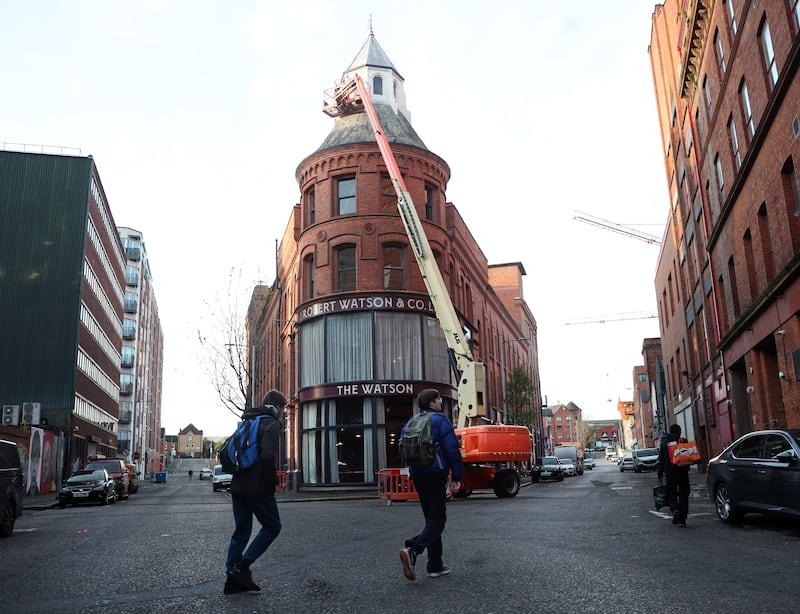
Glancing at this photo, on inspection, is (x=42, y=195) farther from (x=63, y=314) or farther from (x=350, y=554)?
(x=350, y=554)

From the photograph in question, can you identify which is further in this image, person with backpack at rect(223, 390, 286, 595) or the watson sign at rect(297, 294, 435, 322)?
the watson sign at rect(297, 294, 435, 322)

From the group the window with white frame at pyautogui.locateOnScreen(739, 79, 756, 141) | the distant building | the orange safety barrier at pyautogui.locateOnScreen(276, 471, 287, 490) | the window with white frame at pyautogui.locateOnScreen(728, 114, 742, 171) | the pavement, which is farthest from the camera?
the distant building

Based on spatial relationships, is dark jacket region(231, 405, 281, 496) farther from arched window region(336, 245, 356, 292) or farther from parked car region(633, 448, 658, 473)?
parked car region(633, 448, 658, 473)

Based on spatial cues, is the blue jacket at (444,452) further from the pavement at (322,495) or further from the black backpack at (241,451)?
the pavement at (322,495)

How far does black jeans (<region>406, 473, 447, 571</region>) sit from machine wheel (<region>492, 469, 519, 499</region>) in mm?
15329

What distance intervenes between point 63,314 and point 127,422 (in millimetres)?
44214

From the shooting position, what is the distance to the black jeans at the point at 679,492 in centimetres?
1052

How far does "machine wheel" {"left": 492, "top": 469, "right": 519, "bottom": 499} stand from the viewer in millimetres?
21438

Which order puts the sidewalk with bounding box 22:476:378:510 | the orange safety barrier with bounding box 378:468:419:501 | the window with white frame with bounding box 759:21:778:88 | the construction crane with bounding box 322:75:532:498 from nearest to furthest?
the window with white frame with bounding box 759:21:778:88 < the construction crane with bounding box 322:75:532:498 < the orange safety barrier with bounding box 378:468:419:501 < the sidewalk with bounding box 22:476:378:510

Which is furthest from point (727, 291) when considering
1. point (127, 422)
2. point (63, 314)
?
point (127, 422)

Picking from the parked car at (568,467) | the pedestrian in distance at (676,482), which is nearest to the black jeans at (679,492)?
the pedestrian in distance at (676,482)

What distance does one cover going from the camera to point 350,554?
8.38m

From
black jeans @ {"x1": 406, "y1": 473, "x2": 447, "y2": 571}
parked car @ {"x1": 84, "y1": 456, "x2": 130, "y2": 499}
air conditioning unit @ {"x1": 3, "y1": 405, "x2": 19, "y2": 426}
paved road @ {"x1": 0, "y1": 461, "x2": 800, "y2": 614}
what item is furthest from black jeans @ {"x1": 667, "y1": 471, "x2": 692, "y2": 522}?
air conditioning unit @ {"x1": 3, "y1": 405, "x2": 19, "y2": 426}

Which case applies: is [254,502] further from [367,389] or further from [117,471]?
[117,471]
